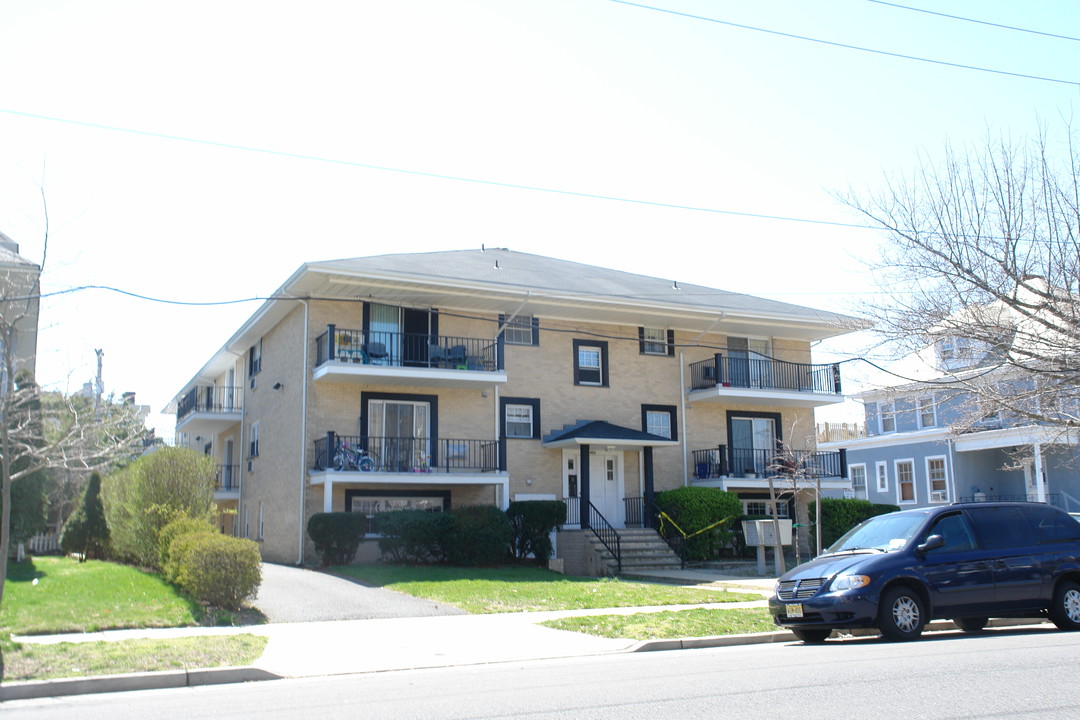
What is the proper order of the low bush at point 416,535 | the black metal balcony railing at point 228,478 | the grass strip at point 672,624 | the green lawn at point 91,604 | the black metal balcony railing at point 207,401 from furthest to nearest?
the black metal balcony railing at point 207,401, the black metal balcony railing at point 228,478, the low bush at point 416,535, the green lawn at point 91,604, the grass strip at point 672,624

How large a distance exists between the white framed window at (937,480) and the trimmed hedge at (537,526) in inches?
753

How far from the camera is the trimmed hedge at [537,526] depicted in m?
24.0

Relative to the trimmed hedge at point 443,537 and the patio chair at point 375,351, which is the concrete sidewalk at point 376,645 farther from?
the patio chair at point 375,351

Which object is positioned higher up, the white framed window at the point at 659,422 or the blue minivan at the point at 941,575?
the white framed window at the point at 659,422

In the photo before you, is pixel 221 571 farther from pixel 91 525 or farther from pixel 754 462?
pixel 754 462

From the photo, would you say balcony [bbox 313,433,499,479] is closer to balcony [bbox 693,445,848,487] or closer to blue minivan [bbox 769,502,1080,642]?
balcony [bbox 693,445,848,487]

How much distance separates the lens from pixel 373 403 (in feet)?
85.1

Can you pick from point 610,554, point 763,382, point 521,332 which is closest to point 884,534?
point 610,554

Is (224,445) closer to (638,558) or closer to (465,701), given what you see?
(638,558)

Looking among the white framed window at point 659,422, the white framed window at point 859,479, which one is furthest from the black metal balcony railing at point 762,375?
the white framed window at point 859,479

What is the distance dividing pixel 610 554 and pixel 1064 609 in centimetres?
1307

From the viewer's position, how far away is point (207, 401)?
111 ft

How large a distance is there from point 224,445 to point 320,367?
13.3 metres

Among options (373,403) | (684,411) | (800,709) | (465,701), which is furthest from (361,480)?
(800,709)
